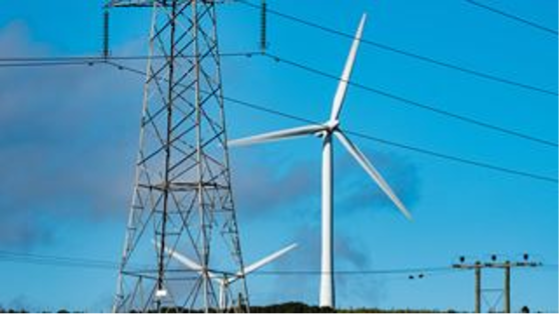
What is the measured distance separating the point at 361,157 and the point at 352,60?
7.75 m

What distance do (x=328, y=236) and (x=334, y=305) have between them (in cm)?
575

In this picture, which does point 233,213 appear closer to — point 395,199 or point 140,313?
point 140,313

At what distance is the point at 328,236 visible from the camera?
10069 cm

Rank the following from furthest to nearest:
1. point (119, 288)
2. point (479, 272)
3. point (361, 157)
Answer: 1. point (479, 272)
2. point (361, 157)
3. point (119, 288)

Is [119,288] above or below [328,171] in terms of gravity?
below

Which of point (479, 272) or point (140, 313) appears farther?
point (479, 272)

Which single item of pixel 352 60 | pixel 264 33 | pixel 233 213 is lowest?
pixel 233 213

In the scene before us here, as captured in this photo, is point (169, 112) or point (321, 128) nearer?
point (169, 112)

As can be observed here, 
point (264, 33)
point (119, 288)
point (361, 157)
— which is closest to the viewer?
point (119, 288)

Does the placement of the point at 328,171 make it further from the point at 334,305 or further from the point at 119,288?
the point at 119,288

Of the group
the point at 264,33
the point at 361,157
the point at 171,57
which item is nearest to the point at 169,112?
the point at 171,57

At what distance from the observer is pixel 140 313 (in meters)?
61.6

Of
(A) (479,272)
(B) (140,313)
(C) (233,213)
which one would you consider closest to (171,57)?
(C) (233,213)

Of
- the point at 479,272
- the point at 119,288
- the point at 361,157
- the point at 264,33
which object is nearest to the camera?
the point at 119,288
